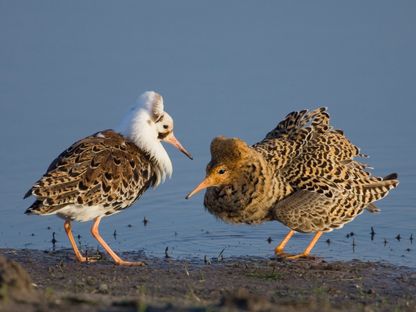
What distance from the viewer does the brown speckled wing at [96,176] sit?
8.96m

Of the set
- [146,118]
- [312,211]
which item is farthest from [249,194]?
[146,118]

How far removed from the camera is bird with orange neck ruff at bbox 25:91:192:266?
29.6 feet

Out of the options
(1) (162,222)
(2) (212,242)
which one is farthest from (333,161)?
(1) (162,222)

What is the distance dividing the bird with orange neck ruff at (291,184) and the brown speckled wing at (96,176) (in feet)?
2.42

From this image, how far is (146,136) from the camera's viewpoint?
10.1 metres

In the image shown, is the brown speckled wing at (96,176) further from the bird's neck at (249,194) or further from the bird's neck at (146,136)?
the bird's neck at (249,194)

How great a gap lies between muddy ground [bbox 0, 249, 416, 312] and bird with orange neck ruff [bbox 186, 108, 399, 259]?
1.58ft

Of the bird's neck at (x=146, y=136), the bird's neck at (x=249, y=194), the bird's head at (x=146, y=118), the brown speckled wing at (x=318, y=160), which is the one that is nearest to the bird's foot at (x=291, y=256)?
the bird's neck at (x=249, y=194)

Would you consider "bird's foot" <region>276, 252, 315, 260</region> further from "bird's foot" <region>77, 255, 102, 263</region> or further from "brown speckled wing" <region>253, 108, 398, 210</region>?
"bird's foot" <region>77, 255, 102, 263</region>

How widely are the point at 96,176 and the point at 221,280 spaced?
66.5 inches

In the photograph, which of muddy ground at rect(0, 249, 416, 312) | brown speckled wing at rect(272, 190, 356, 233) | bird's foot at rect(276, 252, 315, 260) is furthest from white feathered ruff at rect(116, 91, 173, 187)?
bird's foot at rect(276, 252, 315, 260)

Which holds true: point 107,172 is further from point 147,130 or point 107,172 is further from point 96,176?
point 147,130

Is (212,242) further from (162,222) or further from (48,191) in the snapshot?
(48,191)

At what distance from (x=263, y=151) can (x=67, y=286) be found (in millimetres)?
2949
